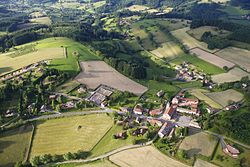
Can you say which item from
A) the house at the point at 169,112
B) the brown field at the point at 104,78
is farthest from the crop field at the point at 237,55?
the house at the point at 169,112

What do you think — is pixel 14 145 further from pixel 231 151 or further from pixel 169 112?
pixel 231 151

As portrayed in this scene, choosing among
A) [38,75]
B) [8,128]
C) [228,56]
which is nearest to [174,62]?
[228,56]

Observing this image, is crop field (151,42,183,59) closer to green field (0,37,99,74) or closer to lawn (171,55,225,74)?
lawn (171,55,225,74)

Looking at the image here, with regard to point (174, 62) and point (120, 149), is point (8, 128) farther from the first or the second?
point (174, 62)

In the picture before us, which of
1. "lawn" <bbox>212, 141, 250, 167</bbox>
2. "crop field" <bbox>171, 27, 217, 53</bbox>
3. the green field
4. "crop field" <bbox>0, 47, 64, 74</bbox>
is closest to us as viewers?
"lawn" <bbox>212, 141, 250, 167</bbox>

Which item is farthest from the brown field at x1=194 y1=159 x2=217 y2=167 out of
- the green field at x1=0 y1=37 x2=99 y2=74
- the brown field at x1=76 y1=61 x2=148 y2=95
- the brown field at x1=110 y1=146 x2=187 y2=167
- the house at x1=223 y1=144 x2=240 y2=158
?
the green field at x1=0 y1=37 x2=99 y2=74

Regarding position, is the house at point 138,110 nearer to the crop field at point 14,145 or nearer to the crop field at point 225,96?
the crop field at point 225,96
